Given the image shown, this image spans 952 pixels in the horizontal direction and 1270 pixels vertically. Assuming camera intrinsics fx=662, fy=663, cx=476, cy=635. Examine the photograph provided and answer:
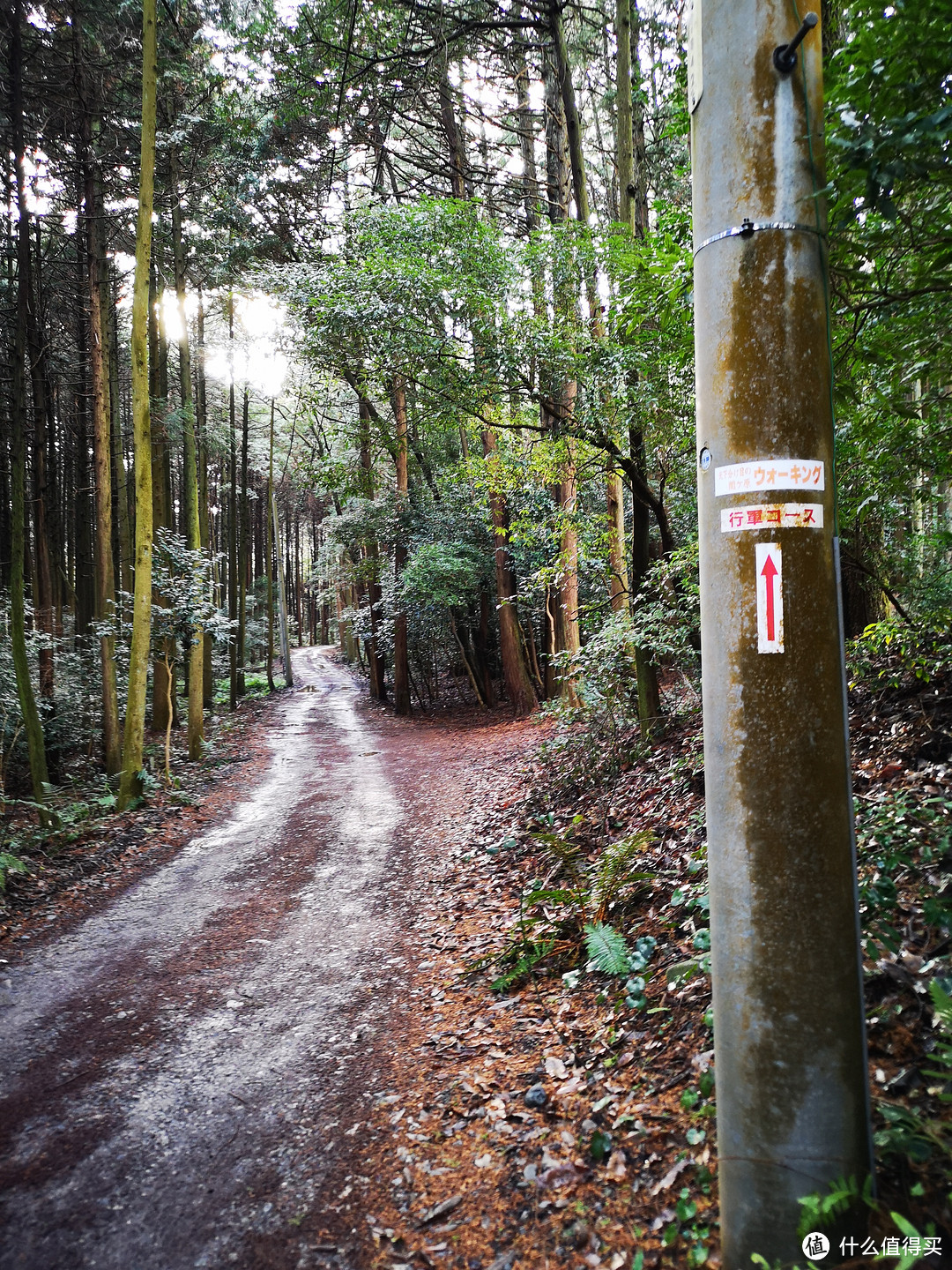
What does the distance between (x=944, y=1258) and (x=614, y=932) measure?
8.33 feet

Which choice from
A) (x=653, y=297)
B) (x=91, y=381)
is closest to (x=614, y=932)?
(x=653, y=297)

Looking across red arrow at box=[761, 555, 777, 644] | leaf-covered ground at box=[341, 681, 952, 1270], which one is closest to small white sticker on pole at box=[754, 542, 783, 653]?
red arrow at box=[761, 555, 777, 644]

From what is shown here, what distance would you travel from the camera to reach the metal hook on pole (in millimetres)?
1833

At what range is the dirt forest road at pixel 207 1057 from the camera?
2857 millimetres

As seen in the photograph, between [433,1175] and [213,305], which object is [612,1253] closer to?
[433,1175]

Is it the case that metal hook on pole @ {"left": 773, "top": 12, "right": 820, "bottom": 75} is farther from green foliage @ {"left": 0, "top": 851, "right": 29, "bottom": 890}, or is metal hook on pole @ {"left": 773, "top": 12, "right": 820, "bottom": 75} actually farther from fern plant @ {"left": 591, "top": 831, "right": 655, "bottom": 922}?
green foliage @ {"left": 0, "top": 851, "right": 29, "bottom": 890}

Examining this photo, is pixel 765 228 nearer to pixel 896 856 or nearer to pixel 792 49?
pixel 792 49

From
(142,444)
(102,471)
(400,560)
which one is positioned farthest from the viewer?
(400,560)

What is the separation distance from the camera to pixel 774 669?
6.03ft

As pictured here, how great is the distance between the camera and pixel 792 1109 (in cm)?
178

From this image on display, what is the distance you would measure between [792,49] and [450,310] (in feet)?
18.5

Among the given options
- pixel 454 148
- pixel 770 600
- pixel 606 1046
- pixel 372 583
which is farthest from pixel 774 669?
pixel 372 583

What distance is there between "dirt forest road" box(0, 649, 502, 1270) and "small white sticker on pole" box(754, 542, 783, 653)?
2.94 meters

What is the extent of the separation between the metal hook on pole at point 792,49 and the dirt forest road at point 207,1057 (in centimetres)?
440
